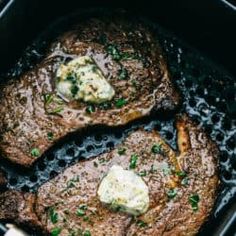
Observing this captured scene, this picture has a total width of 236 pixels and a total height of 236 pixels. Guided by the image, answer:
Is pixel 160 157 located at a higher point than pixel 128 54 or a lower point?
lower

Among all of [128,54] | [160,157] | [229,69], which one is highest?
[229,69]

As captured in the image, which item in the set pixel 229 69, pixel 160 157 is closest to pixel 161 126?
pixel 160 157

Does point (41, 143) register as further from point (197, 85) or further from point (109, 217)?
point (197, 85)

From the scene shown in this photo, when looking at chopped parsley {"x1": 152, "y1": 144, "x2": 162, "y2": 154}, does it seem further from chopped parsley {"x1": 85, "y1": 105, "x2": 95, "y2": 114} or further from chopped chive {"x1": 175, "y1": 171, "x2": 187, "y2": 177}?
chopped parsley {"x1": 85, "y1": 105, "x2": 95, "y2": 114}

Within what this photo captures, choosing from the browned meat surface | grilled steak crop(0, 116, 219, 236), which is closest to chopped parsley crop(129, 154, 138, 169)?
grilled steak crop(0, 116, 219, 236)

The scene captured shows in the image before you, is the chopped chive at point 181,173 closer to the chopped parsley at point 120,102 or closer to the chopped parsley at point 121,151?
the chopped parsley at point 121,151

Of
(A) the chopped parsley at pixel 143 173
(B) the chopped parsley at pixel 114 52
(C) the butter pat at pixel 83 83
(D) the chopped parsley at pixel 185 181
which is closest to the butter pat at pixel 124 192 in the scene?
(A) the chopped parsley at pixel 143 173

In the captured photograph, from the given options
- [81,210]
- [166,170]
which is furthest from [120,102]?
[81,210]
